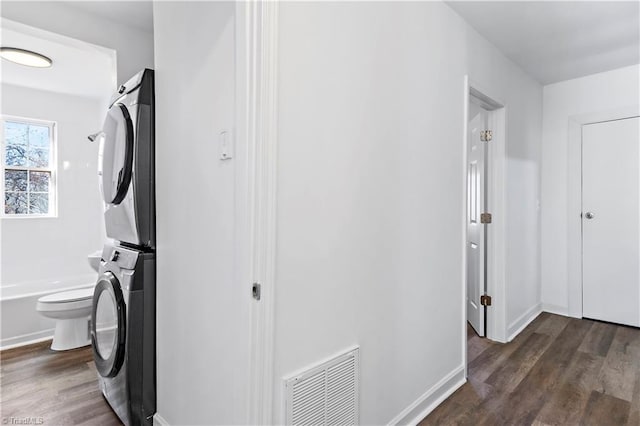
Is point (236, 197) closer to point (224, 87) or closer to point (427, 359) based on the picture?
point (224, 87)

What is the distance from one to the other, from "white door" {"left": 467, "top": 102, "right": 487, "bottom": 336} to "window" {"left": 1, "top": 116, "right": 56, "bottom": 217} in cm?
464

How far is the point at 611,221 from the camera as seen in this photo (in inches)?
139

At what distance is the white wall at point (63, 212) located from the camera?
12.7ft

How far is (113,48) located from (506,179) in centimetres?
327

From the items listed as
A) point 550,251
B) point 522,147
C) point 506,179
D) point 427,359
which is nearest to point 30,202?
point 427,359

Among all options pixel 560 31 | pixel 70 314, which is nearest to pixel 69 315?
pixel 70 314

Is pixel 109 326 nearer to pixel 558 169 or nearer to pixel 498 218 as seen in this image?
pixel 498 218

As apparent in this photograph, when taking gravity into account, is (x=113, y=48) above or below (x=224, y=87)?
above

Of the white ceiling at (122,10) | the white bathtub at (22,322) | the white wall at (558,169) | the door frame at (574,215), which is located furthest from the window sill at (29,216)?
the door frame at (574,215)

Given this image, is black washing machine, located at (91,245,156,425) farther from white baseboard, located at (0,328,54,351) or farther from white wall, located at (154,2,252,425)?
white baseboard, located at (0,328,54,351)

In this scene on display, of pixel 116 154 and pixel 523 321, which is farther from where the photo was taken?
pixel 523 321

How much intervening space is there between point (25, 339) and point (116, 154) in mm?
2322

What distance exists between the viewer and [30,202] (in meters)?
4.04

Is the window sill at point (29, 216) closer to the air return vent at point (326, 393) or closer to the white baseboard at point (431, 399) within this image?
the air return vent at point (326, 393)
